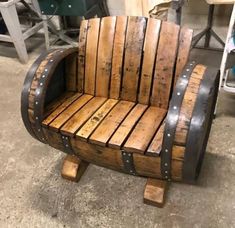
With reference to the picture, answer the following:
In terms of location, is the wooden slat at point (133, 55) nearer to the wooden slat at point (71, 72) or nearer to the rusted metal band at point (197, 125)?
the wooden slat at point (71, 72)

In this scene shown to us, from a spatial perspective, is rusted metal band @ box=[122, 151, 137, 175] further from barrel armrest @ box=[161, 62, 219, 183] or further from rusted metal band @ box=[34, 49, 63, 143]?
rusted metal band @ box=[34, 49, 63, 143]

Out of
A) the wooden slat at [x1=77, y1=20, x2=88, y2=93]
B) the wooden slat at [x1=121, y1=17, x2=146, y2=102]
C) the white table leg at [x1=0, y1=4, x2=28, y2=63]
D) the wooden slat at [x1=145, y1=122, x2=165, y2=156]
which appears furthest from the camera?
the white table leg at [x1=0, y1=4, x2=28, y2=63]

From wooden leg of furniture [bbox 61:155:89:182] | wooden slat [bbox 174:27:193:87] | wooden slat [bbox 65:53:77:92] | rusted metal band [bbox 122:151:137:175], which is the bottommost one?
wooden leg of furniture [bbox 61:155:89:182]

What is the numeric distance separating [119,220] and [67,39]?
212 cm

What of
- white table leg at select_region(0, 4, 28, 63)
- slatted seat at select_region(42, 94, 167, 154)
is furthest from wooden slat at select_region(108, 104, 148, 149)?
white table leg at select_region(0, 4, 28, 63)

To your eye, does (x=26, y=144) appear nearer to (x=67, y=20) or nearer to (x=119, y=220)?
(x=119, y=220)

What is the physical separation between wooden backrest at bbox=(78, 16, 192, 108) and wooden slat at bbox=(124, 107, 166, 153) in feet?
0.23

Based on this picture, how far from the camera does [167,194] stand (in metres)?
1.54

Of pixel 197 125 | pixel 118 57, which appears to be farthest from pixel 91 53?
pixel 197 125

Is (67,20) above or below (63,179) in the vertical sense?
above

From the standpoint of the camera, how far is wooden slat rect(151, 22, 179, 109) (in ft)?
4.48

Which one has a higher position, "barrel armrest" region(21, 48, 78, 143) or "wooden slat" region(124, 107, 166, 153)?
"barrel armrest" region(21, 48, 78, 143)

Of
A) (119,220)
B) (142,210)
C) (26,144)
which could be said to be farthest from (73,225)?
(26,144)

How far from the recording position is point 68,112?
1454mm
